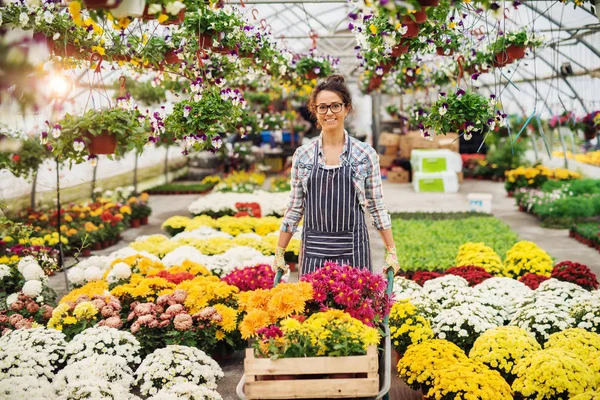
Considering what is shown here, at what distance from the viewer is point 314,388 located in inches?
96.7

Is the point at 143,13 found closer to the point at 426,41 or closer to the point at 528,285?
the point at 426,41

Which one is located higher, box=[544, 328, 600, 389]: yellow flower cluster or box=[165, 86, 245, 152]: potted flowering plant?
box=[165, 86, 245, 152]: potted flowering plant

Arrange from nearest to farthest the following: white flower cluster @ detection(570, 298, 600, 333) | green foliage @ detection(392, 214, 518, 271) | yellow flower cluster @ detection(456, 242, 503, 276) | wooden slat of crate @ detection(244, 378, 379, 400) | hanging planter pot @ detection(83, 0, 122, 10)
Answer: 1. hanging planter pot @ detection(83, 0, 122, 10)
2. wooden slat of crate @ detection(244, 378, 379, 400)
3. white flower cluster @ detection(570, 298, 600, 333)
4. yellow flower cluster @ detection(456, 242, 503, 276)
5. green foliage @ detection(392, 214, 518, 271)

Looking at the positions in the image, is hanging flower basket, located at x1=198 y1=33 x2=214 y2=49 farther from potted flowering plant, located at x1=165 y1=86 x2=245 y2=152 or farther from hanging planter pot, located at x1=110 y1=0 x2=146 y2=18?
hanging planter pot, located at x1=110 y1=0 x2=146 y2=18

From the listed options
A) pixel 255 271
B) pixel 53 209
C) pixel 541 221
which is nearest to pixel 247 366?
pixel 255 271

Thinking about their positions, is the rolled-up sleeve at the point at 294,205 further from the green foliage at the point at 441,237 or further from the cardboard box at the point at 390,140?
the cardboard box at the point at 390,140

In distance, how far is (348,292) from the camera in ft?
8.86

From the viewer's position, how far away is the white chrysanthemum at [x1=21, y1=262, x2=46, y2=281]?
509 cm

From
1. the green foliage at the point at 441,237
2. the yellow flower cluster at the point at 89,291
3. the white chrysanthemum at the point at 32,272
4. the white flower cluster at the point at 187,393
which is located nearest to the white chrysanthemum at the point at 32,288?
the white chrysanthemum at the point at 32,272

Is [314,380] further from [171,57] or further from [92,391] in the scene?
[171,57]

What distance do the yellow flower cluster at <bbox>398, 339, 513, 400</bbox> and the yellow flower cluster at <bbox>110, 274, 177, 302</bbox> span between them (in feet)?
6.23

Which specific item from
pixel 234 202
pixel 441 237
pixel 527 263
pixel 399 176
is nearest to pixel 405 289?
pixel 527 263

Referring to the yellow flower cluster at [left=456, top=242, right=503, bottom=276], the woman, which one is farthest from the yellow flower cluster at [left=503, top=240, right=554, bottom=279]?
the woman

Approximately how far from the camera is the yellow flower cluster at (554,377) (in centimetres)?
317
